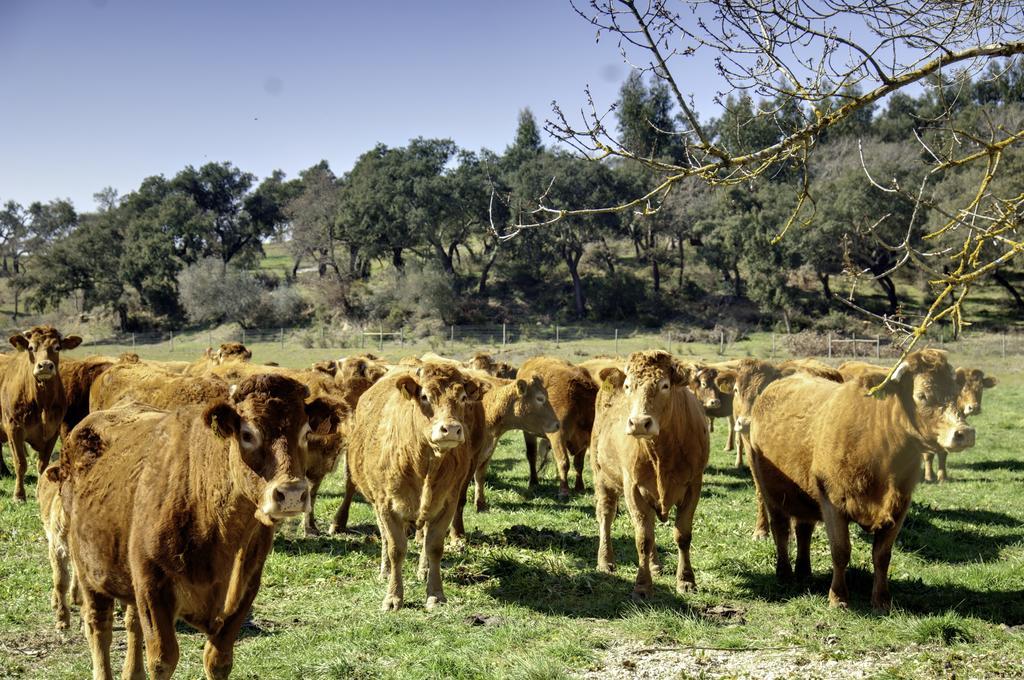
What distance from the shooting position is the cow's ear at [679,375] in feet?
26.9

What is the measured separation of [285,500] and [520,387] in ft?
24.4

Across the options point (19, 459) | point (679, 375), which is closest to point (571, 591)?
point (679, 375)

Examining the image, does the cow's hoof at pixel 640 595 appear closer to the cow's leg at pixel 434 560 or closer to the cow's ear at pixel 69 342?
the cow's leg at pixel 434 560

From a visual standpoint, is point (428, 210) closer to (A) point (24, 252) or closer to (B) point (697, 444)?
(B) point (697, 444)

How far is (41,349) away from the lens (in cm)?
1262

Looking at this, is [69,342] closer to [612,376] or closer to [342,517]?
[342,517]

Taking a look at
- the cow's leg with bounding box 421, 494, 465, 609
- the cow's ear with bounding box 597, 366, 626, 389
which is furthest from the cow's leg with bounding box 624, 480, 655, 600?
the cow's leg with bounding box 421, 494, 465, 609

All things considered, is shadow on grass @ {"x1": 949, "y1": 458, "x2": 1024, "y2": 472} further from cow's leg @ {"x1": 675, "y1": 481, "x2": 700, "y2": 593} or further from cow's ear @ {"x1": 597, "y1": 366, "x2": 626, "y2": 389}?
cow's leg @ {"x1": 675, "y1": 481, "x2": 700, "y2": 593}

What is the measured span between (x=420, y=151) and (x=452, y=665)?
58283mm

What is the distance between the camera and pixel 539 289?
2250 inches

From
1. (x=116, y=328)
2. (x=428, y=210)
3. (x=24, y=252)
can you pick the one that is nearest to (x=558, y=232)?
(x=428, y=210)

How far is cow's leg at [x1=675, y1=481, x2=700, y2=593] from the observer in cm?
819

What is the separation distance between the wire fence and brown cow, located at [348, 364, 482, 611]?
108ft

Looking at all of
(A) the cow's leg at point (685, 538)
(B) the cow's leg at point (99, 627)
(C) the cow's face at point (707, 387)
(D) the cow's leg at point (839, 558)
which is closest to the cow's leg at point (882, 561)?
(D) the cow's leg at point (839, 558)
